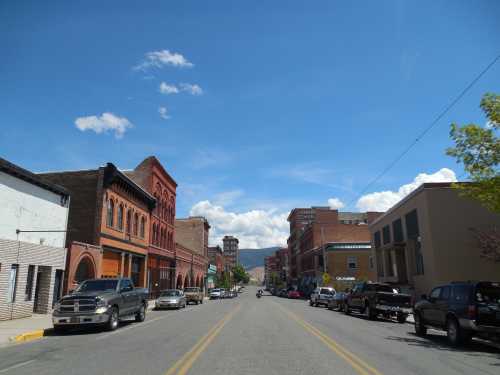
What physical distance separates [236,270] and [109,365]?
543 ft

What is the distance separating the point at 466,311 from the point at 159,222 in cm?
3897

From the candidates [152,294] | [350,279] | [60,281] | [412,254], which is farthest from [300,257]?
[60,281]

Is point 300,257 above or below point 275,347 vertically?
above

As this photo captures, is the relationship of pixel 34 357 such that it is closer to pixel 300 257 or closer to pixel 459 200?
pixel 459 200

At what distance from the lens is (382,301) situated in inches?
887

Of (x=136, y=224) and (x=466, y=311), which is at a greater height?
(x=136, y=224)

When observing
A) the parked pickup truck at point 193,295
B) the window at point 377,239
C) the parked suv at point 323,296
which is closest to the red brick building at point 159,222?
the parked pickup truck at point 193,295

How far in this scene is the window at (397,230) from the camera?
3678 centimetres

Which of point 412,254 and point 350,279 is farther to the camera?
point 350,279

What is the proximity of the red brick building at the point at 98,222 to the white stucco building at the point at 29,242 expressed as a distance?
103 inches

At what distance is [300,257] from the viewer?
100m

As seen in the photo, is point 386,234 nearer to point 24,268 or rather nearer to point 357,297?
point 357,297

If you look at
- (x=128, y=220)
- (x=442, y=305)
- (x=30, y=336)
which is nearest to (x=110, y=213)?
(x=128, y=220)

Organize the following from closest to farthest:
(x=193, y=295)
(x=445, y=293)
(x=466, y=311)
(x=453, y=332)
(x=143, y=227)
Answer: (x=466, y=311)
(x=453, y=332)
(x=445, y=293)
(x=193, y=295)
(x=143, y=227)
